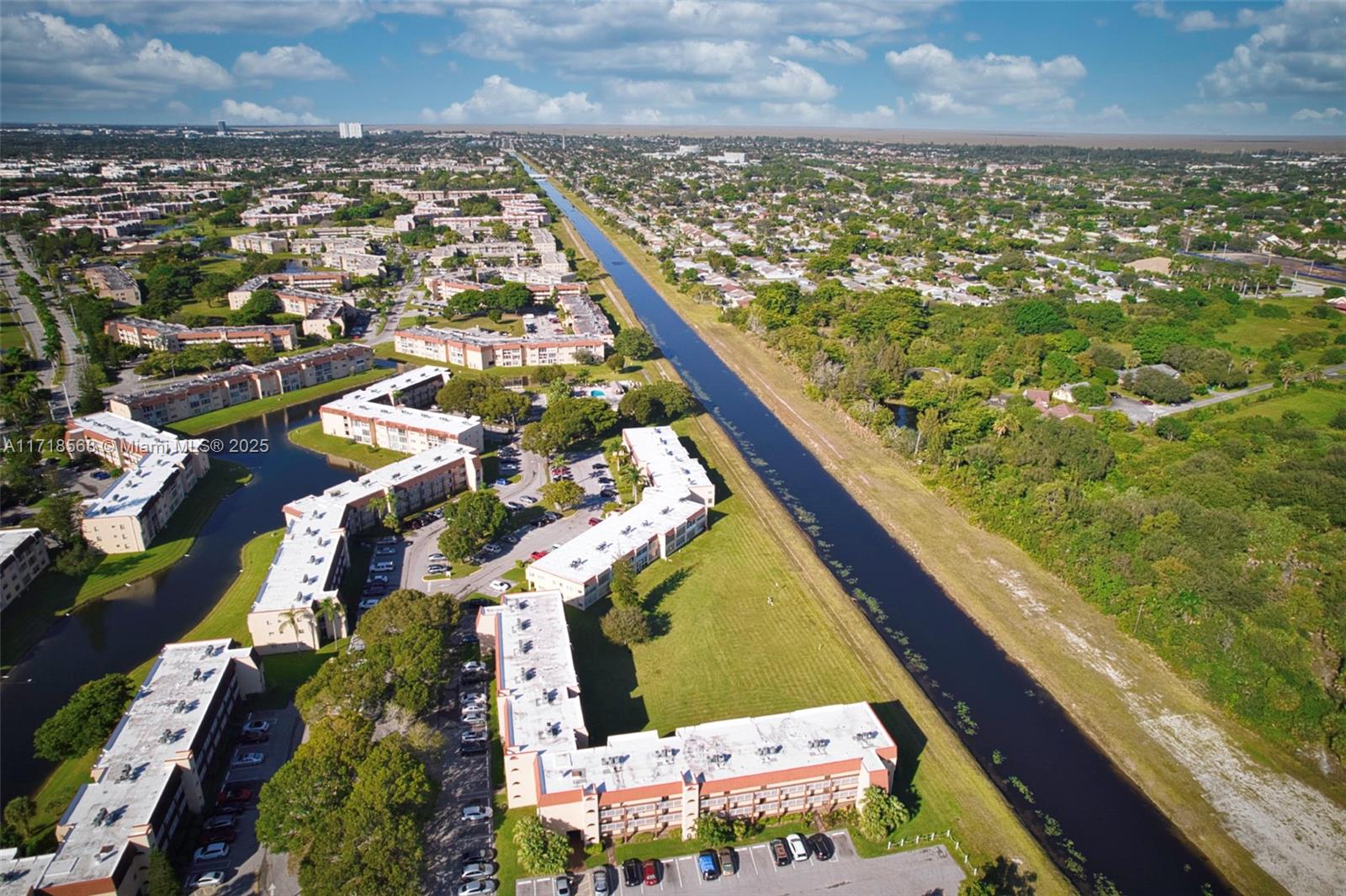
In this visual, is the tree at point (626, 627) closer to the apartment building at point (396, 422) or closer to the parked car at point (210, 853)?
the parked car at point (210, 853)

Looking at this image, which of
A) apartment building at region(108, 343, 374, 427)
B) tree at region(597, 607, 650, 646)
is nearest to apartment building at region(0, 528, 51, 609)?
apartment building at region(108, 343, 374, 427)

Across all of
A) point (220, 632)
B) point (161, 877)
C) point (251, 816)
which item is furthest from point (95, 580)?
point (161, 877)

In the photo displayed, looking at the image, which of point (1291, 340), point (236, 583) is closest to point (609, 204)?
point (1291, 340)

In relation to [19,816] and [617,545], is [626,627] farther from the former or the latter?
[19,816]

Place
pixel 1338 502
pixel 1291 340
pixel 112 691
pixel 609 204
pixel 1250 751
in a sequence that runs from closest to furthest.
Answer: pixel 112 691
pixel 1250 751
pixel 1338 502
pixel 1291 340
pixel 609 204

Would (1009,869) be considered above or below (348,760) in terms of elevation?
below

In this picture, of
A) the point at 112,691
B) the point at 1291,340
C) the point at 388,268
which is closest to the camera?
the point at 112,691

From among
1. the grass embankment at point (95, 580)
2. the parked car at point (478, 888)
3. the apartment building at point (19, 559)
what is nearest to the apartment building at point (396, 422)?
the grass embankment at point (95, 580)

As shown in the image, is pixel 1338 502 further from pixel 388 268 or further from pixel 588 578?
pixel 388 268
